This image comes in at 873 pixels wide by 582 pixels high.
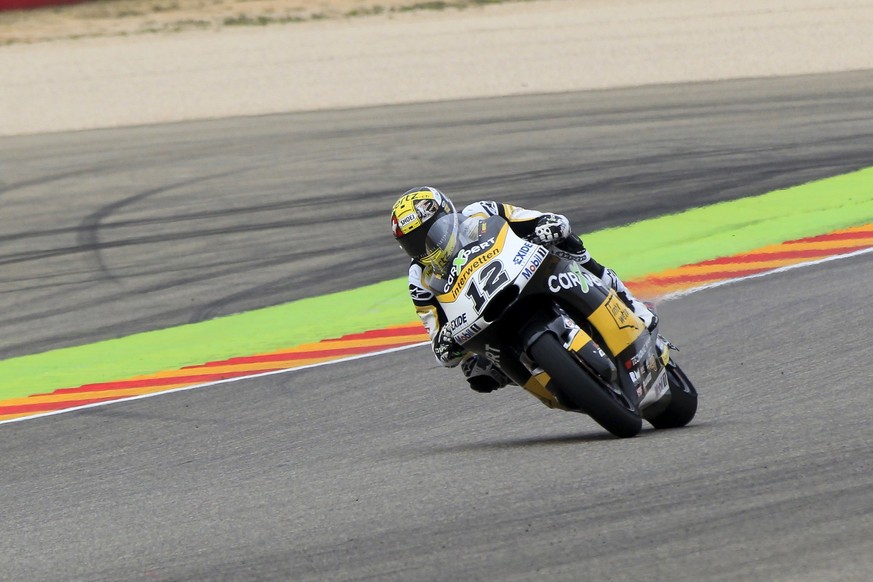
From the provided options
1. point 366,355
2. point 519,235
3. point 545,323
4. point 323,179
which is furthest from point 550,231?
point 323,179

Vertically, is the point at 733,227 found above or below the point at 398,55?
above

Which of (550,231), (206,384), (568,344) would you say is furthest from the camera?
(206,384)

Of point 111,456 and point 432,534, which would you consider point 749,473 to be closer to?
point 432,534

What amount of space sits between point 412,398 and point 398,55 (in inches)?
653

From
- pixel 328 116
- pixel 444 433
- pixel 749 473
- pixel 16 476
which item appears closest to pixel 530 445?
pixel 444 433

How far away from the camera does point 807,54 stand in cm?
2188

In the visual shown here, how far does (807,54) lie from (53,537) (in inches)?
719

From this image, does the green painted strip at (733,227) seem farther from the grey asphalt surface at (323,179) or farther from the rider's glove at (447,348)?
the rider's glove at (447,348)

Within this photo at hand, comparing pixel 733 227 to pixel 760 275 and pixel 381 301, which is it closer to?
pixel 760 275

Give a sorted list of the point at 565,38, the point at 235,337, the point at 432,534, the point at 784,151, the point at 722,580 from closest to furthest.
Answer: the point at 722,580 → the point at 432,534 → the point at 235,337 → the point at 784,151 → the point at 565,38

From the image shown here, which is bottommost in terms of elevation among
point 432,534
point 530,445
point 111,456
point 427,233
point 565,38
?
point 565,38

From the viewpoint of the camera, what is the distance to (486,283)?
650cm

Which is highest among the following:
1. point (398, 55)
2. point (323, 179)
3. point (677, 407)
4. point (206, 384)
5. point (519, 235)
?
point (519, 235)

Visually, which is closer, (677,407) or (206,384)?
(677,407)
